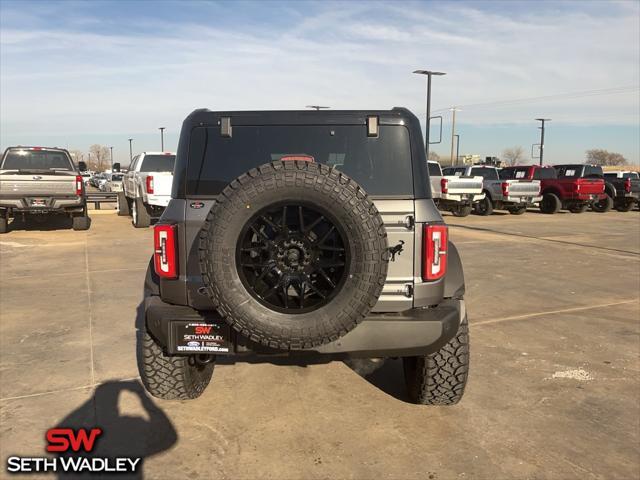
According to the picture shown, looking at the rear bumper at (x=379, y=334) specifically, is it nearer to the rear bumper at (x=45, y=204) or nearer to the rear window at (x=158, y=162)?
the rear bumper at (x=45, y=204)

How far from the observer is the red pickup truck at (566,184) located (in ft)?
64.4

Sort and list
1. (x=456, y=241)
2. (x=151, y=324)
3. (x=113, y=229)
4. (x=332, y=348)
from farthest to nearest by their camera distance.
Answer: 1. (x=113, y=229)
2. (x=456, y=241)
3. (x=151, y=324)
4. (x=332, y=348)

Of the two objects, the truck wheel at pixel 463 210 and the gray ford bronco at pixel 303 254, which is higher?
the gray ford bronco at pixel 303 254

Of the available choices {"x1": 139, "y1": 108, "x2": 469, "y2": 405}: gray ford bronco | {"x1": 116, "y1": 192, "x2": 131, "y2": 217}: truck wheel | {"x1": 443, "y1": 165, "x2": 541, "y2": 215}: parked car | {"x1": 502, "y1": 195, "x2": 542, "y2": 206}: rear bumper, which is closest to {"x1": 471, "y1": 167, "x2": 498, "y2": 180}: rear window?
{"x1": 443, "y1": 165, "x2": 541, "y2": 215}: parked car

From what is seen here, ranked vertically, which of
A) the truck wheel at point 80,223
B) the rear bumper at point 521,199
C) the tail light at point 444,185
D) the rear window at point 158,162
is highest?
the rear window at point 158,162

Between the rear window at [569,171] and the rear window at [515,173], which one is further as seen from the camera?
the rear window at [569,171]

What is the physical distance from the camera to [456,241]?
38.8ft

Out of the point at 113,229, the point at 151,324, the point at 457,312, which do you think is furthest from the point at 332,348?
the point at 113,229

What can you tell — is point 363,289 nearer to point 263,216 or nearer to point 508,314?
point 263,216

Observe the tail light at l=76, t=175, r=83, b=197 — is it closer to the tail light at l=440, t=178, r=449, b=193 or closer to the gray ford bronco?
the gray ford bronco

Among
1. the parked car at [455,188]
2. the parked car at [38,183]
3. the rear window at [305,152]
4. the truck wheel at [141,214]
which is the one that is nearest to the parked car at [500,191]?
the parked car at [455,188]

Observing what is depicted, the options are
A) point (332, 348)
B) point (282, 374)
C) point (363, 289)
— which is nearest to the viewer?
point (363, 289)

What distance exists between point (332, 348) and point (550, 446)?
4.82 ft

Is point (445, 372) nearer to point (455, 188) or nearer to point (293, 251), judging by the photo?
point (293, 251)
